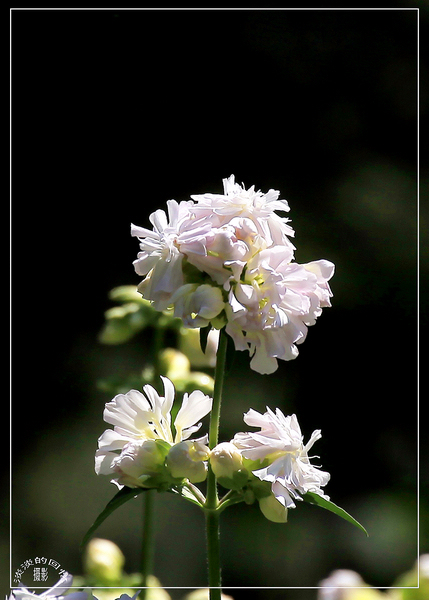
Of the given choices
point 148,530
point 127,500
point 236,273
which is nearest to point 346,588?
point 148,530

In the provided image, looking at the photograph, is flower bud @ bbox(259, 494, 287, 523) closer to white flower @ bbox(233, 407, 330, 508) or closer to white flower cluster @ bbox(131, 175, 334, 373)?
white flower @ bbox(233, 407, 330, 508)

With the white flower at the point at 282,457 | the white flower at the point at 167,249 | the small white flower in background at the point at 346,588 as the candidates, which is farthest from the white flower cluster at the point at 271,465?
the small white flower in background at the point at 346,588

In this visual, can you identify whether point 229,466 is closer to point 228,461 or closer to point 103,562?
point 228,461

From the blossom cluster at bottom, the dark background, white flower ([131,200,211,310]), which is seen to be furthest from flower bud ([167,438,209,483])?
the dark background

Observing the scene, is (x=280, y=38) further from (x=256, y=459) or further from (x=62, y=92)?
(x=256, y=459)

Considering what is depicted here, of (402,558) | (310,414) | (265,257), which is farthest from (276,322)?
(402,558)
